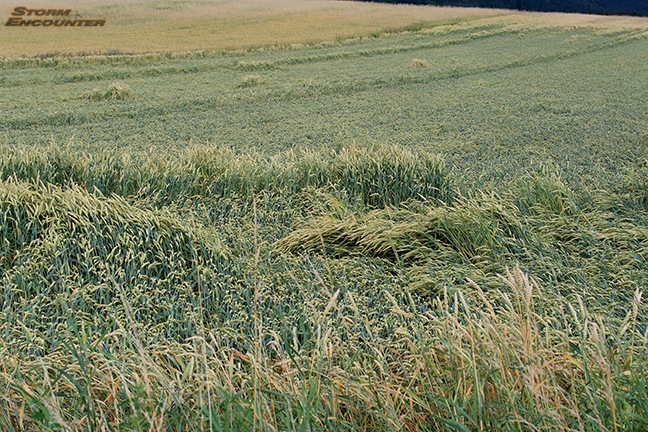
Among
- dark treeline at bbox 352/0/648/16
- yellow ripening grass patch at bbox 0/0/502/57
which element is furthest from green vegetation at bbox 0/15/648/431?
dark treeline at bbox 352/0/648/16

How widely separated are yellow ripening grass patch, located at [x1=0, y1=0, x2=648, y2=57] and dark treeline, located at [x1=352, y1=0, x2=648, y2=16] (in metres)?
10.3

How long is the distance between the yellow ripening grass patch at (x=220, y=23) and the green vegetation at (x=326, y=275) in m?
16.1

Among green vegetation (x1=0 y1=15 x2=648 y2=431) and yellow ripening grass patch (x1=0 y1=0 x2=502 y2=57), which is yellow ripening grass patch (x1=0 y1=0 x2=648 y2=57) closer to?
yellow ripening grass patch (x1=0 y1=0 x2=502 y2=57)

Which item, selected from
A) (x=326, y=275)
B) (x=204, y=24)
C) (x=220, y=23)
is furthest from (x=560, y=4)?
(x=326, y=275)

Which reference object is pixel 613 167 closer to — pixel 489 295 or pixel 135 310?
pixel 489 295

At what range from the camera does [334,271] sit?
3797mm

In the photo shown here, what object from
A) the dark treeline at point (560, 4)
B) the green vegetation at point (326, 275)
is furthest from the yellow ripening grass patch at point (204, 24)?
the green vegetation at point (326, 275)

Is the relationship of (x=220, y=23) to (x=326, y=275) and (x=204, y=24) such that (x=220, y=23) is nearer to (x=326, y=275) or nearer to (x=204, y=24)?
(x=204, y=24)

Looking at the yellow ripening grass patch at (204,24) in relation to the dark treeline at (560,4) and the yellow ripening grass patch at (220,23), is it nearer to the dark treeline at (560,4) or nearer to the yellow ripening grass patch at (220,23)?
the yellow ripening grass patch at (220,23)

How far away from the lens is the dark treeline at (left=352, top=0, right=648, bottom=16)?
54.3m

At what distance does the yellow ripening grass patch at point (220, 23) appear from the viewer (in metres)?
26.2

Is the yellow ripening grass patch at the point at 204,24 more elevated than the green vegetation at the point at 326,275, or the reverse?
the yellow ripening grass patch at the point at 204,24

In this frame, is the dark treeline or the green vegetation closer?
the green vegetation

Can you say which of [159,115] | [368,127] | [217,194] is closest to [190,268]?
[217,194]
